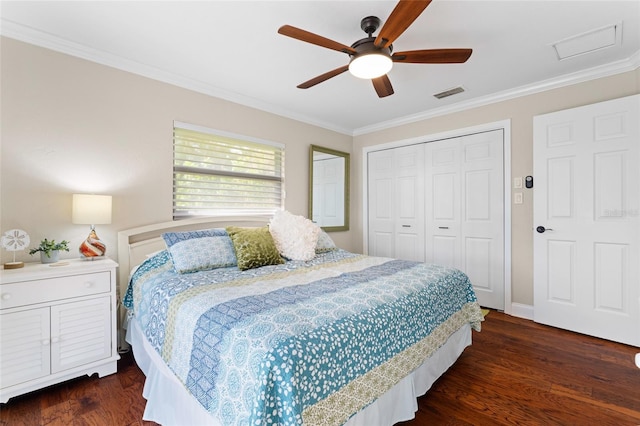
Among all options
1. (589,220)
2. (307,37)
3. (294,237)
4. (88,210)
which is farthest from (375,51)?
(589,220)

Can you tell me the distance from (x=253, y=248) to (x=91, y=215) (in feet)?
3.86

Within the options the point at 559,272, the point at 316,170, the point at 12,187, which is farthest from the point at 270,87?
the point at 559,272

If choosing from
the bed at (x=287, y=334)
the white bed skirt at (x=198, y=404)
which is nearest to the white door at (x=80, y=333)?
the bed at (x=287, y=334)

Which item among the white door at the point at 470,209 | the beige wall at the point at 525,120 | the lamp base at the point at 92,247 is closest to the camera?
the lamp base at the point at 92,247

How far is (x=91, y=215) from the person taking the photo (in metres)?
2.15

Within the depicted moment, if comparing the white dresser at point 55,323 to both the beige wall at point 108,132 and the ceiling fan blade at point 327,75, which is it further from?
the ceiling fan blade at point 327,75

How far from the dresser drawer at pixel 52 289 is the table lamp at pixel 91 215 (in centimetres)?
26

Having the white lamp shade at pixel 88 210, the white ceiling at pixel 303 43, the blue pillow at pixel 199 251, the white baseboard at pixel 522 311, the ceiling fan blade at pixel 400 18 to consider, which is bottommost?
the white baseboard at pixel 522 311

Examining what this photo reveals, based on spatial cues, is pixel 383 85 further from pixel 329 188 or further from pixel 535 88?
pixel 329 188

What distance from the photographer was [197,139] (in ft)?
9.91

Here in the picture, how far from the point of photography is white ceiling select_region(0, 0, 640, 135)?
1.91 metres

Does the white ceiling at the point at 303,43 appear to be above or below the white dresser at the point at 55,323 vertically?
above

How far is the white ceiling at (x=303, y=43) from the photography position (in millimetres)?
1905

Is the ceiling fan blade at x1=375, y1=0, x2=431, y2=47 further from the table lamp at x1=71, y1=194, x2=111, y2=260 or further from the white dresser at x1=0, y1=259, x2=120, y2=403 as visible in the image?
the white dresser at x1=0, y1=259, x2=120, y2=403
